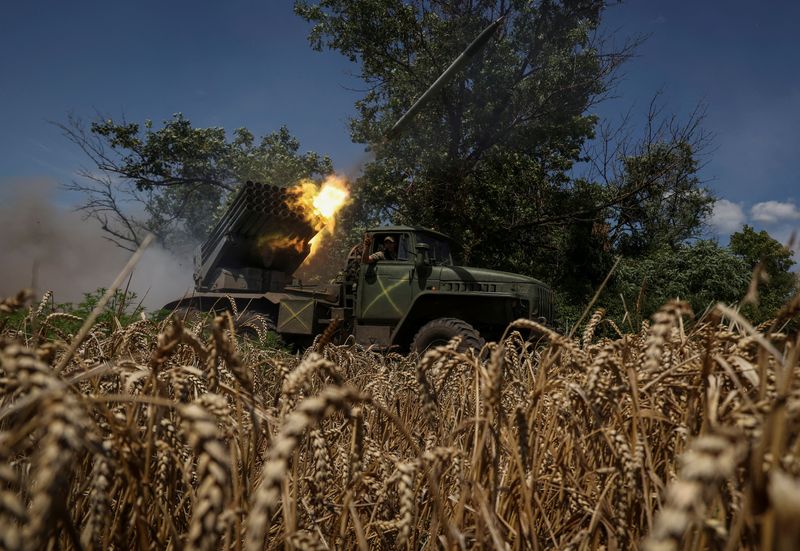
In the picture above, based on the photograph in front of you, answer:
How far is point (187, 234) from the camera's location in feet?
135

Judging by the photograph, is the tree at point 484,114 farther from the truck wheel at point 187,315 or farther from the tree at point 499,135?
the truck wheel at point 187,315

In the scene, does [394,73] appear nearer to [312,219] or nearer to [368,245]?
[312,219]

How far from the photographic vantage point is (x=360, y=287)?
29.1 ft

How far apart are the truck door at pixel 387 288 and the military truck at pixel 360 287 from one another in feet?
0.05

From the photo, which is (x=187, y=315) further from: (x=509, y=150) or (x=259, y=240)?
(x=509, y=150)

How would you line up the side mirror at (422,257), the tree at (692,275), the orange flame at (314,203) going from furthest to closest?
the tree at (692,275) → the orange flame at (314,203) → the side mirror at (422,257)

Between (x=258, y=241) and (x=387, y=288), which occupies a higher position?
(x=258, y=241)

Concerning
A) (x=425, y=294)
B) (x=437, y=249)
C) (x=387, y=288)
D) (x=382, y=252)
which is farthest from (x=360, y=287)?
(x=437, y=249)

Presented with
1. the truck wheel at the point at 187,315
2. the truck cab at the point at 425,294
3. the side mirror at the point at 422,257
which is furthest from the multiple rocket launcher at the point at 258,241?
the truck wheel at the point at 187,315

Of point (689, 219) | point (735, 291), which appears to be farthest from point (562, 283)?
point (689, 219)

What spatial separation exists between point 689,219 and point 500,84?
1336 cm

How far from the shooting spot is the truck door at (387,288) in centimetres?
868

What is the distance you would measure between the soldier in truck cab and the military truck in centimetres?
7

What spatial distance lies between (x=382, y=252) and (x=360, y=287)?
680mm
